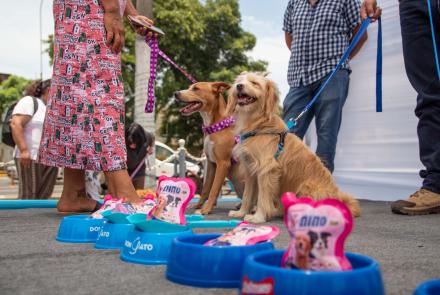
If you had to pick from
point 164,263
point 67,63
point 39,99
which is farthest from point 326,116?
point 39,99

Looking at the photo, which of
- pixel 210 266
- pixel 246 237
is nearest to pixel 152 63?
pixel 246 237

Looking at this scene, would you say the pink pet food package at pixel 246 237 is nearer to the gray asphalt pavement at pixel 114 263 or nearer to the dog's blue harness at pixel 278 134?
the gray asphalt pavement at pixel 114 263

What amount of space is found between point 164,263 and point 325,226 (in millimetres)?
899

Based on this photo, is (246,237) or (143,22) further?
(143,22)

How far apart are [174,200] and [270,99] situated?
1.74 meters

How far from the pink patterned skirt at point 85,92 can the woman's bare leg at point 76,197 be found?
0.28m

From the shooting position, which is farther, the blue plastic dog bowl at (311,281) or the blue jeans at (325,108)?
the blue jeans at (325,108)

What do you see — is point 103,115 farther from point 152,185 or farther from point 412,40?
point 152,185

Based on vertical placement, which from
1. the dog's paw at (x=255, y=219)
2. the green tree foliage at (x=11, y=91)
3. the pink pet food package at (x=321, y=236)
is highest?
the green tree foliage at (x=11, y=91)

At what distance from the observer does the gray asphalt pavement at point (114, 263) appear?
157cm

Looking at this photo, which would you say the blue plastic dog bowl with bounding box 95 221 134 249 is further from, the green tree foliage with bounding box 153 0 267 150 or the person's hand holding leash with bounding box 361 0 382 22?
the green tree foliage with bounding box 153 0 267 150

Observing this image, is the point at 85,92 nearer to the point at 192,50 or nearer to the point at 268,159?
the point at 268,159

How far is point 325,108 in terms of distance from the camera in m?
4.25

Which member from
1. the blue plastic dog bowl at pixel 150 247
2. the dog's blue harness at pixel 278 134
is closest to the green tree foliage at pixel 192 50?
the dog's blue harness at pixel 278 134
